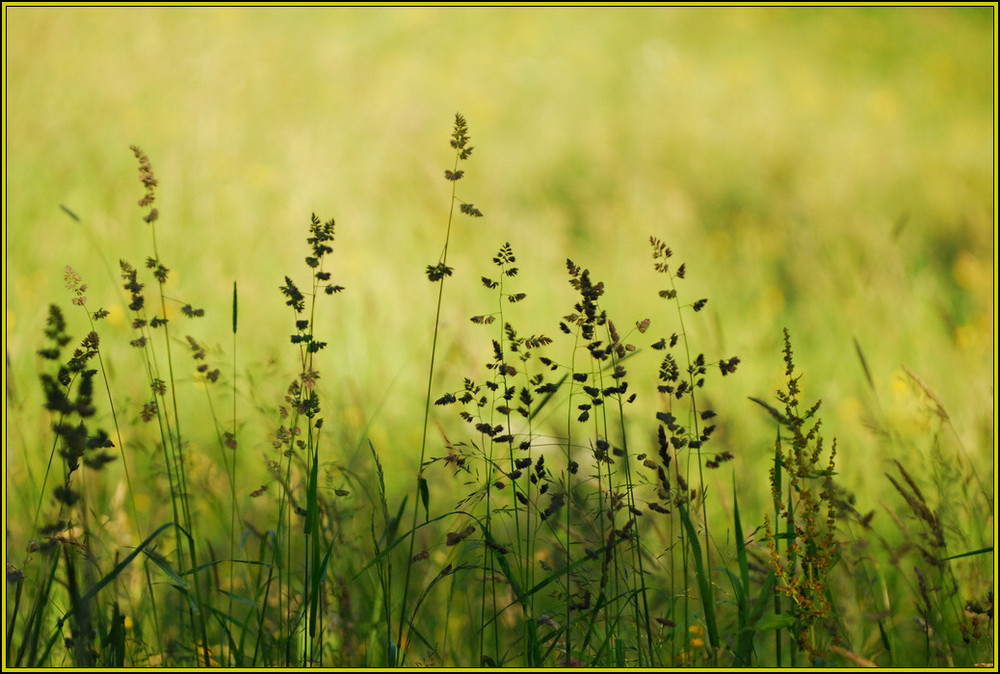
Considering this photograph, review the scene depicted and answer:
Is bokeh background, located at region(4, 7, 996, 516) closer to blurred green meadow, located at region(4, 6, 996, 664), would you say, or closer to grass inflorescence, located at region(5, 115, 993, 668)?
blurred green meadow, located at region(4, 6, 996, 664)

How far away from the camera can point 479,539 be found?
1.63 meters

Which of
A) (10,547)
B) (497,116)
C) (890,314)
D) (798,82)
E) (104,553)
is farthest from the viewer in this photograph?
(798,82)

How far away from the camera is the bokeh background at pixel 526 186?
3.66 meters

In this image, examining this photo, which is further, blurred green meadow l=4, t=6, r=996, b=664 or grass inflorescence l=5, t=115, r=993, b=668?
blurred green meadow l=4, t=6, r=996, b=664

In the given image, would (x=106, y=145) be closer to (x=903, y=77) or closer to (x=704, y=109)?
(x=704, y=109)

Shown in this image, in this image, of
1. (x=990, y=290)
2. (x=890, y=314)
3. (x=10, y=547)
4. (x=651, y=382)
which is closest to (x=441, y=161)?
(x=651, y=382)

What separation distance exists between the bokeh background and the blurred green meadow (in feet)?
0.07

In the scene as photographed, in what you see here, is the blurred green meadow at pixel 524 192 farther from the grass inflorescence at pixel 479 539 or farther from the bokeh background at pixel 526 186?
the grass inflorescence at pixel 479 539

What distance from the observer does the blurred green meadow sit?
348 cm

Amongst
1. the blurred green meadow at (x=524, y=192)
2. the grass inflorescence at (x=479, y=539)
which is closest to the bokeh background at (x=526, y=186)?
the blurred green meadow at (x=524, y=192)

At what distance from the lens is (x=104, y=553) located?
2.20 metres

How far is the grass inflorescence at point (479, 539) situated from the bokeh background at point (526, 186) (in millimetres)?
226

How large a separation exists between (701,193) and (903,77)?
8.70ft

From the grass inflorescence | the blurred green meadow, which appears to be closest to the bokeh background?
the blurred green meadow
